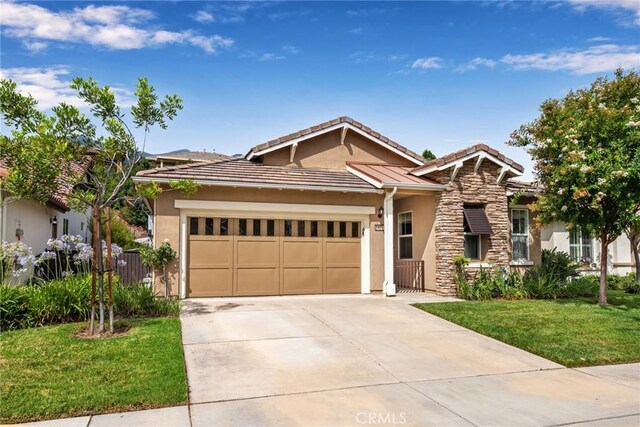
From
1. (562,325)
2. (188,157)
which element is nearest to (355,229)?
(562,325)

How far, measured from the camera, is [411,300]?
12578mm

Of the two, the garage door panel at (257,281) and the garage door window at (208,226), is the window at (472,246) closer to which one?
the garage door panel at (257,281)

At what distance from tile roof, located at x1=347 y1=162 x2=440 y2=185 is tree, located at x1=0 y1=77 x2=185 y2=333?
6680mm

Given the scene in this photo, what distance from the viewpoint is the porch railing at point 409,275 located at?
14.7 m

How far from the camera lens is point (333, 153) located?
50.9 feet

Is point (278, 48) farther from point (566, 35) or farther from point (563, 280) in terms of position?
point (563, 280)

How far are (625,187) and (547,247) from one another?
20.6 ft

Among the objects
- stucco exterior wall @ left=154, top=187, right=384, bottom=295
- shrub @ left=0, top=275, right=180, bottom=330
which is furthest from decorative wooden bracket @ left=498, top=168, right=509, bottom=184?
shrub @ left=0, top=275, right=180, bottom=330

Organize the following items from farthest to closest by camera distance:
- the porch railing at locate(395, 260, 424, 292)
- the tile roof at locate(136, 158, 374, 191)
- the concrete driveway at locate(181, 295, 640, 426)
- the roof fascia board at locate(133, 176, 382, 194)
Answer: the porch railing at locate(395, 260, 424, 292) → the tile roof at locate(136, 158, 374, 191) → the roof fascia board at locate(133, 176, 382, 194) → the concrete driveway at locate(181, 295, 640, 426)

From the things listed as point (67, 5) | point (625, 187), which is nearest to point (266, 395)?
point (67, 5)

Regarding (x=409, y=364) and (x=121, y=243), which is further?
(x=121, y=243)

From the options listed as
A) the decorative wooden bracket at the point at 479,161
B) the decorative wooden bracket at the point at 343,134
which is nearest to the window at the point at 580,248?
the decorative wooden bracket at the point at 479,161

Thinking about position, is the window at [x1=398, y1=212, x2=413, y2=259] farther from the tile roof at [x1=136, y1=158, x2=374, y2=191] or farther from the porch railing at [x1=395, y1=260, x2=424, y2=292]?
the tile roof at [x1=136, y1=158, x2=374, y2=191]

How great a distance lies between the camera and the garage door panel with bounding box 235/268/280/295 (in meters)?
12.8
